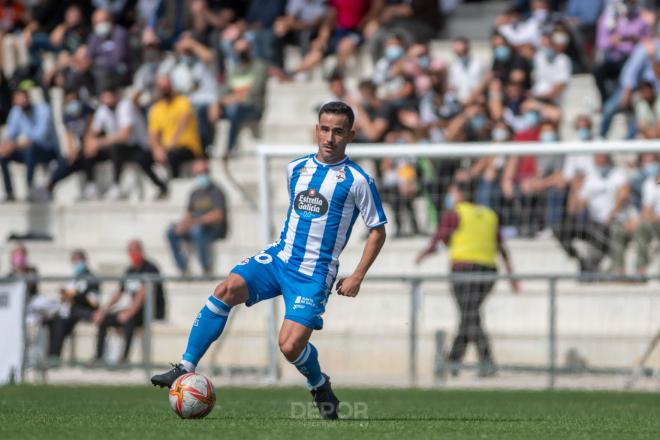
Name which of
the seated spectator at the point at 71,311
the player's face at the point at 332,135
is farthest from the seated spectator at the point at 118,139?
the player's face at the point at 332,135

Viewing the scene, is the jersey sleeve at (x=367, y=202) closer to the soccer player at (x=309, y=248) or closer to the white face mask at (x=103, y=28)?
the soccer player at (x=309, y=248)

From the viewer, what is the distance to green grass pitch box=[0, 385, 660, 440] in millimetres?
9391

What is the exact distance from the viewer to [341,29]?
24984 millimetres

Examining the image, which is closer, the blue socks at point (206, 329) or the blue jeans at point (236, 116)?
the blue socks at point (206, 329)

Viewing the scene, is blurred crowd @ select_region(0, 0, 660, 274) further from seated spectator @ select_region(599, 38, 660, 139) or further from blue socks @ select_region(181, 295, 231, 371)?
blue socks @ select_region(181, 295, 231, 371)

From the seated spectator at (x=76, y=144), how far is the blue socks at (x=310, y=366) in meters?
14.4

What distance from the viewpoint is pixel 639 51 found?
69.8 ft

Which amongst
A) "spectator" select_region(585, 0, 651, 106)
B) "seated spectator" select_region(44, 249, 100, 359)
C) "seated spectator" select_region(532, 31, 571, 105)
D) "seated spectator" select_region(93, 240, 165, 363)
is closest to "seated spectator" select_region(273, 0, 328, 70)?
"seated spectator" select_region(532, 31, 571, 105)

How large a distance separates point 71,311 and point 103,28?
813 centimetres

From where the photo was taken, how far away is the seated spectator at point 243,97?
78.8ft

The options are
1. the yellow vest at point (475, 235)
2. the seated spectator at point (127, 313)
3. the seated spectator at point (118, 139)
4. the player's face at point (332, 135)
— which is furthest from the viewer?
the seated spectator at point (118, 139)

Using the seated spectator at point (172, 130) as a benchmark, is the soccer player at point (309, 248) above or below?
below

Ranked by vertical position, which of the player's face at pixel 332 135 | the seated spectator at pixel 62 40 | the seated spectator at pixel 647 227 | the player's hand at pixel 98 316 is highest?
the seated spectator at pixel 62 40

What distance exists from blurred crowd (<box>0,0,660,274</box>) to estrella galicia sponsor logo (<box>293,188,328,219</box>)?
842 centimetres
